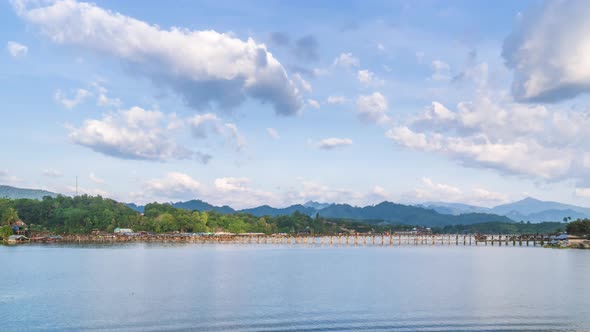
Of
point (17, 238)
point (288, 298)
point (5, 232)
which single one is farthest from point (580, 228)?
point (5, 232)

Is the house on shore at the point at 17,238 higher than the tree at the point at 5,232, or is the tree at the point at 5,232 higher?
the tree at the point at 5,232

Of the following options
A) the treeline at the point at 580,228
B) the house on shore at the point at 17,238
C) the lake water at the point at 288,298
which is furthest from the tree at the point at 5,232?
the treeline at the point at 580,228

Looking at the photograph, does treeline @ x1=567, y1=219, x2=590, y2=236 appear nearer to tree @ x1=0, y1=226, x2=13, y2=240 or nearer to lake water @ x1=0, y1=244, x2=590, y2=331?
lake water @ x1=0, y1=244, x2=590, y2=331

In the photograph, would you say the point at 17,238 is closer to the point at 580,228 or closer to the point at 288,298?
the point at 288,298

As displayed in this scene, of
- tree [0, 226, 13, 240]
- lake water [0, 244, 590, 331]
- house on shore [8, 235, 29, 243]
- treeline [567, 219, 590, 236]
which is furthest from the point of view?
tree [0, 226, 13, 240]

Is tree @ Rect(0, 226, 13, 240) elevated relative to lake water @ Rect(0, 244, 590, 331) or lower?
elevated

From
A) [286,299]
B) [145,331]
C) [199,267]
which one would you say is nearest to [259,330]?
[145,331]

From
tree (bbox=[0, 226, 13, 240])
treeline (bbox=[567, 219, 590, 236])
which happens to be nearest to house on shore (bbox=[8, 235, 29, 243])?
tree (bbox=[0, 226, 13, 240])

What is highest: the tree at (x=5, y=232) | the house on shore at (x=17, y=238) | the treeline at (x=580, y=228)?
the treeline at (x=580, y=228)

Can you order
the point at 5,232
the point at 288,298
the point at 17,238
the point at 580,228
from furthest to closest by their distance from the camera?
the point at 17,238
the point at 5,232
the point at 580,228
the point at 288,298

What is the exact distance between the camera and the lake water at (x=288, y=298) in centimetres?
4634

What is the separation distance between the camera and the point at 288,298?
61.2m

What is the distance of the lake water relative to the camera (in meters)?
46.3

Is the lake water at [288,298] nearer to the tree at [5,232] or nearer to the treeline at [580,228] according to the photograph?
the treeline at [580,228]
